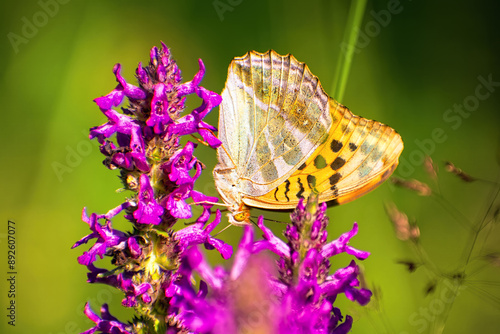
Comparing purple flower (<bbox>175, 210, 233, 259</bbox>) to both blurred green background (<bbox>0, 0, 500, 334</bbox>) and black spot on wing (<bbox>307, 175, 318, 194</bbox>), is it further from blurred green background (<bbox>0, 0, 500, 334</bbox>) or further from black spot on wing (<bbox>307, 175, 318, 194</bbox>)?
blurred green background (<bbox>0, 0, 500, 334</bbox>)

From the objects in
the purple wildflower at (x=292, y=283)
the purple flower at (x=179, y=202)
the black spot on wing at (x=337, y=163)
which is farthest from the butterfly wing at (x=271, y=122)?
the purple wildflower at (x=292, y=283)

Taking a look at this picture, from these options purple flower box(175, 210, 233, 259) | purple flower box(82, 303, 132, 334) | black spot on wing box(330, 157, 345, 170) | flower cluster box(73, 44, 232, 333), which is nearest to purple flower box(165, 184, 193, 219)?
flower cluster box(73, 44, 232, 333)

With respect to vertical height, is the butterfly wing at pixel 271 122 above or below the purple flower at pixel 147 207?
above

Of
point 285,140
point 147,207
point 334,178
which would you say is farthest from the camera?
point 285,140

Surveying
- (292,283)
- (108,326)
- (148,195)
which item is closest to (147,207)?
(148,195)

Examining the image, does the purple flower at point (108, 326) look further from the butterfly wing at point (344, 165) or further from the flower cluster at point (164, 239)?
the butterfly wing at point (344, 165)

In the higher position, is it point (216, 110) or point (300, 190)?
point (216, 110)

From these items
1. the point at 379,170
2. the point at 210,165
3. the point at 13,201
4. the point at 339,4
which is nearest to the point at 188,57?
the point at 210,165

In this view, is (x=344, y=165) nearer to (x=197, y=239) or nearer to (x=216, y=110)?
(x=197, y=239)
